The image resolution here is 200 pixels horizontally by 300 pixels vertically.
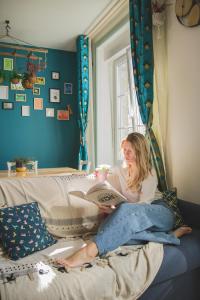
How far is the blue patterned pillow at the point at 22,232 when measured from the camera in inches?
65.6

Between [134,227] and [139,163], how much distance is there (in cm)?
52

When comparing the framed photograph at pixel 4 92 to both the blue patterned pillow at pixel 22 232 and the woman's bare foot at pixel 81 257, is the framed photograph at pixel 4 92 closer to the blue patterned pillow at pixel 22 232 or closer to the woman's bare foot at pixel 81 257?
the blue patterned pillow at pixel 22 232

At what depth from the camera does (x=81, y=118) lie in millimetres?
4324

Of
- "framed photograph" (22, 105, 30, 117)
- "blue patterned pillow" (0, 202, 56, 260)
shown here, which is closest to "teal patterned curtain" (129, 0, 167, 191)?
"blue patterned pillow" (0, 202, 56, 260)

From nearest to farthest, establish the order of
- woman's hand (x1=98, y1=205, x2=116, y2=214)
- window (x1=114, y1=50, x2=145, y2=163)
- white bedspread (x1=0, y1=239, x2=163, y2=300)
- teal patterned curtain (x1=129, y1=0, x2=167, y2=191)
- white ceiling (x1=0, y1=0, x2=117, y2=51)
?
1. white bedspread (x1=0, y1=239, x2=163, y2=300)
2. woman's hand (x1=98, y1=205, x2=116, y2=214)
3. teal patterned curtain (x1=129, y1=0, x2=167, y2=191)
4. white ceiling (x1=0, y1=0, x2=117, y2=51)
5. window (x1=114, y1=50, x2=145, y2=163)

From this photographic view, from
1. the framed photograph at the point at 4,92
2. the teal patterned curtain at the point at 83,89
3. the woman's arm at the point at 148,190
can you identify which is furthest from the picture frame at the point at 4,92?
the woman's arm at the point at 148,190

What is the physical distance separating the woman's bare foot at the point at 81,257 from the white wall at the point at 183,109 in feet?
3.26

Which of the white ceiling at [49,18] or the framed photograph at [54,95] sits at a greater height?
the white ceiling at [49,18]

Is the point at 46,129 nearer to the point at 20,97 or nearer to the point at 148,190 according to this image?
the point at 20,97

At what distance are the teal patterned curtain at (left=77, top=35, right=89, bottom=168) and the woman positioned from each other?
6.93ft

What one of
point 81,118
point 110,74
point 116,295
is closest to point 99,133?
point 81,118

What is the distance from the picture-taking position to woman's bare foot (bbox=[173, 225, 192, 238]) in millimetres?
1860

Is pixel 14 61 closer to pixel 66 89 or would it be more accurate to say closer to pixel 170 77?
pixel 66 89

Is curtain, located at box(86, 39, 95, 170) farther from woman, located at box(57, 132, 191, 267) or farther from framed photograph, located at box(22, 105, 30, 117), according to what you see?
woman, located at box(57, 132, 191, 267)
